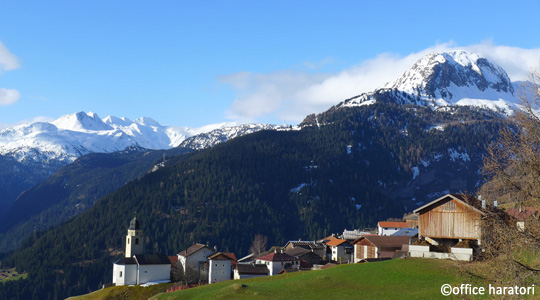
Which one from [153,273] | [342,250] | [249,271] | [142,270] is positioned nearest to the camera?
[249,271]

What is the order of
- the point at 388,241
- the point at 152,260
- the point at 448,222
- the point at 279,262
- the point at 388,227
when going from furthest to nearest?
1. the point at 388,227
2. the point at 152,260
3. the point at 279,262
4. the point at 388,241
5. the point at 448,222

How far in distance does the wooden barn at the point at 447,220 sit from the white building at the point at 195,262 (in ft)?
200

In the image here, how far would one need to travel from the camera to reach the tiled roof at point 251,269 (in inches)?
4233

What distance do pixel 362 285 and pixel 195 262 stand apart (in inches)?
3169

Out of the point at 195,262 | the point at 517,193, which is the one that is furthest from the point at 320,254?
the point at 517,193

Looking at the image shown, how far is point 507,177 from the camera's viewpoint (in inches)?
1019

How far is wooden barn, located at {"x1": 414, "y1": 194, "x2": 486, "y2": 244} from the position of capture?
7775 cm

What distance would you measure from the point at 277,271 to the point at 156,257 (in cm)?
2998

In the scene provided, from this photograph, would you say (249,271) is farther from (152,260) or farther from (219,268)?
(152,260)

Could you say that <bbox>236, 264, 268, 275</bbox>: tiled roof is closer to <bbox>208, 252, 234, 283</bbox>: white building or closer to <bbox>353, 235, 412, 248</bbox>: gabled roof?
<bbox>208, 252, 234, 283</bbox>: white building

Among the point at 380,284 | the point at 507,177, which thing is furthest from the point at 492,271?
A: the point at 380,284

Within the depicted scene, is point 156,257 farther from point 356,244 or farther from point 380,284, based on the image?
point 380,284

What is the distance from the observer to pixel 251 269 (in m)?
109

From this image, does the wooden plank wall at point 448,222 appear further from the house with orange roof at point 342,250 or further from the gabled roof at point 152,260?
the gabled roof at point 152,260
